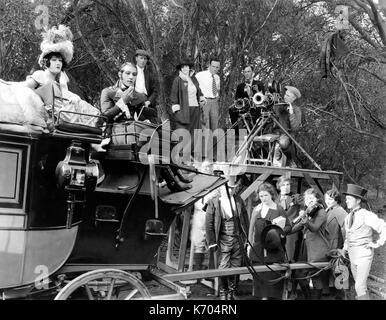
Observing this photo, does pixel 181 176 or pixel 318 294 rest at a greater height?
pixel 181 176

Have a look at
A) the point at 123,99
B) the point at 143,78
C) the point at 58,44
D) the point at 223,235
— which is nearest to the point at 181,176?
the point at 123,99

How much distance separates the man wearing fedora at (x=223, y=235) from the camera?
6.13 metres

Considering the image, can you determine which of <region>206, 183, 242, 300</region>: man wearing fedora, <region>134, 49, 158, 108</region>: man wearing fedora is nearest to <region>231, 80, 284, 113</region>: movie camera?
<region>134, 49, 158, 108</region>: man wearing fedora

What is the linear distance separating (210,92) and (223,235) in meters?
3.14

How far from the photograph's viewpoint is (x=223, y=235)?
20.4 feet

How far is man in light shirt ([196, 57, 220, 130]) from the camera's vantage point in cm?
864

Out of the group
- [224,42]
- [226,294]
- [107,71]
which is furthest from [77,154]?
[224,42]

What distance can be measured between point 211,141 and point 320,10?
599cm

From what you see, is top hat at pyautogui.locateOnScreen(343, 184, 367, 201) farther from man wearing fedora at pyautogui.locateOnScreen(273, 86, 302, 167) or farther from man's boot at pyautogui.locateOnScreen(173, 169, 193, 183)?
man wearing fedora at pyautogui.locateOnScreen(273, 86, 302, 167)

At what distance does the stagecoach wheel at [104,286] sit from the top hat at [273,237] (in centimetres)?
191

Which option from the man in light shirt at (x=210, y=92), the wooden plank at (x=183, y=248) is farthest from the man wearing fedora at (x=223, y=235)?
the man in light shirt at (x=210, y=92)

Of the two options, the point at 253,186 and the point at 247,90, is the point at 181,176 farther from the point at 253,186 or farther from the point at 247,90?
the point at 247,90

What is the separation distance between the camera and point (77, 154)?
3.77 meters
